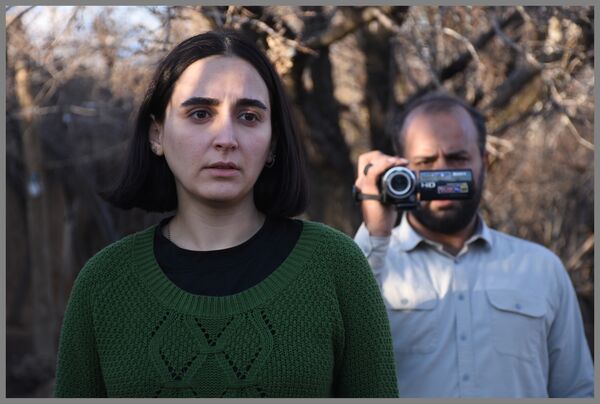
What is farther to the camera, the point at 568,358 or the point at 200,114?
the point at 568,358

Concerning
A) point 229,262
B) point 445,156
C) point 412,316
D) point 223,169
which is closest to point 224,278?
point 229,262

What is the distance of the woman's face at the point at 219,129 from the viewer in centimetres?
184

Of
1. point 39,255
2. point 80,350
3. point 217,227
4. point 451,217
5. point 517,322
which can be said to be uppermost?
point 217,227

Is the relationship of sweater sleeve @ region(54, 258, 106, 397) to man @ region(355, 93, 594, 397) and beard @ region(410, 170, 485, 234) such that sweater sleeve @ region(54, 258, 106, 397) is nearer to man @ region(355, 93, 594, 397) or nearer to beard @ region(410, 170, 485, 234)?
man @ region(355, 93, 594, 397)

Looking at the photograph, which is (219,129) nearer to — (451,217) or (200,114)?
(200,114)

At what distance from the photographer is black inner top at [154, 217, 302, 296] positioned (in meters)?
1.89

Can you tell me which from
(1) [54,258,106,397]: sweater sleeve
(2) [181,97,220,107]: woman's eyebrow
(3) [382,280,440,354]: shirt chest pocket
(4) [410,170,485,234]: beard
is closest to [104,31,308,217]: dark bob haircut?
(2) [181,97,220,107]: woman's eyebrow

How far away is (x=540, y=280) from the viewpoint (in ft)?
8.99

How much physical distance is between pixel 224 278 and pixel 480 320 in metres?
1.10

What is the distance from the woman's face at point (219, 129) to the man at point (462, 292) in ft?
2.76

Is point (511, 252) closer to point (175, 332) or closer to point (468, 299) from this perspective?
point (468, 299)

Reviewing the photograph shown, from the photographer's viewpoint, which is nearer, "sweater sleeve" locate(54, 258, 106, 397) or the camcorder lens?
"sweater sleeve" locate(54, 258, 106, 397)

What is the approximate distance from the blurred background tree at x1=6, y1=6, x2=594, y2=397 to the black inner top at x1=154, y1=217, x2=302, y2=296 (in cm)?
60

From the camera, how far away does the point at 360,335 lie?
1.90 m
